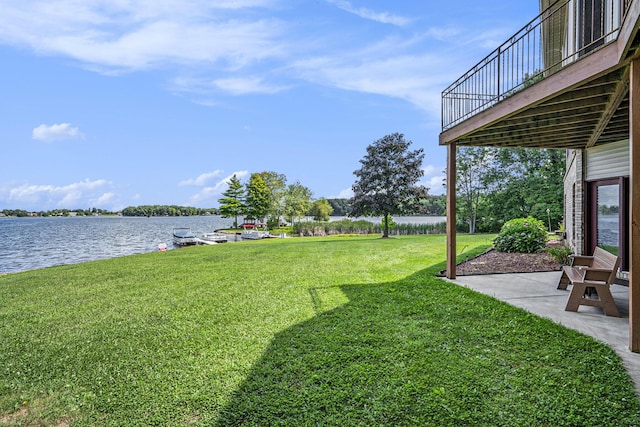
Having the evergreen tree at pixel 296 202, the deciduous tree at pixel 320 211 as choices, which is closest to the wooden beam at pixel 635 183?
the evergreen tree at pixel 296 202

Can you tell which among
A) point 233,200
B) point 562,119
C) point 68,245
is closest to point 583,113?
point 562,119

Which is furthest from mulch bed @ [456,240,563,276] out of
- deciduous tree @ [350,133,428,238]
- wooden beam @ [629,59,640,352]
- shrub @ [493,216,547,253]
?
deciduous tree @ [350,133,428,238]

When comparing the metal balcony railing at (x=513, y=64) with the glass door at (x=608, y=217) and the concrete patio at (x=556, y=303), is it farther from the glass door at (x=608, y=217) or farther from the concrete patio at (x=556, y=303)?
the concrete patio at (x=556, y=303)

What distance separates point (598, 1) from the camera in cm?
680

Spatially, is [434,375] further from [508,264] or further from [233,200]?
[233,200]

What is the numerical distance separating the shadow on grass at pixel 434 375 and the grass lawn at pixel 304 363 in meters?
0.01

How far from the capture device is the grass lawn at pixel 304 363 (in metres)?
2.81

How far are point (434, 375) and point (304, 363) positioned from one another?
4.19 feet

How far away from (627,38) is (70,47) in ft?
60.0

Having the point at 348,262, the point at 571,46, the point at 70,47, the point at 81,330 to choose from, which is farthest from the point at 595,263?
the point at 70,47

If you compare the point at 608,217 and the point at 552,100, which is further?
the point at 608,217

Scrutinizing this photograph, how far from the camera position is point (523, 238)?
12.1 metres

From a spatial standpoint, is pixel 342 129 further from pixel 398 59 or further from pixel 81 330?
pixel 81 330

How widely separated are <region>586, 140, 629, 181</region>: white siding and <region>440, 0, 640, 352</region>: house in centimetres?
2
